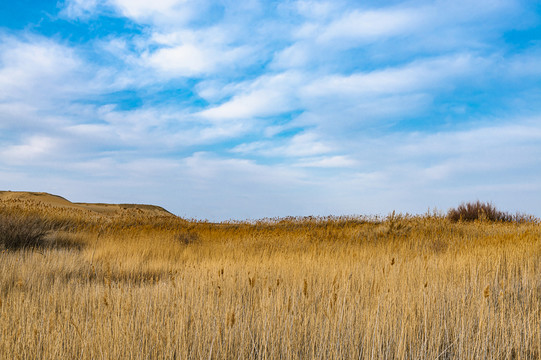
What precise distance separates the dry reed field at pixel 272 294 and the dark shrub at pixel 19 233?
0.29 feet

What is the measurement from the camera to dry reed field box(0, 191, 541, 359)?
3152mm

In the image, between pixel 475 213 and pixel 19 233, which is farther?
pixel 475 213

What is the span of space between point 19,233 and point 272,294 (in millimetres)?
8807

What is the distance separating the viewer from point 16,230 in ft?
33.8

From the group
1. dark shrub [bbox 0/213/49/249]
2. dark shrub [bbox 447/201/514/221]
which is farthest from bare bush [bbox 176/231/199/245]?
dark shrub [bbox 447/201/514/221]

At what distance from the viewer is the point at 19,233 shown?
10.3m

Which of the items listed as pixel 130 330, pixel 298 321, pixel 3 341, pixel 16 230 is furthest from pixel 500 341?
pixel 16 230

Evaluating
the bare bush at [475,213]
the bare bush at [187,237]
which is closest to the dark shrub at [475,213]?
the bare bush at [475,213]

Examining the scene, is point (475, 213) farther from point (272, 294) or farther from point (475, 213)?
point (272, 294)

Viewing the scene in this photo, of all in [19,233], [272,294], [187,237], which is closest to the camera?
[272,294]

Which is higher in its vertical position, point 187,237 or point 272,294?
point 187,237

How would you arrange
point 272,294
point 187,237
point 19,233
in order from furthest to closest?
point 187,237 < point 19,233 < point 272,294

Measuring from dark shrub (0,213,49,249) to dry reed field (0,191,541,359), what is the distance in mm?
87

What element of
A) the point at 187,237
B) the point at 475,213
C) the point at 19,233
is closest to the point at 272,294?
the point at 19,233
